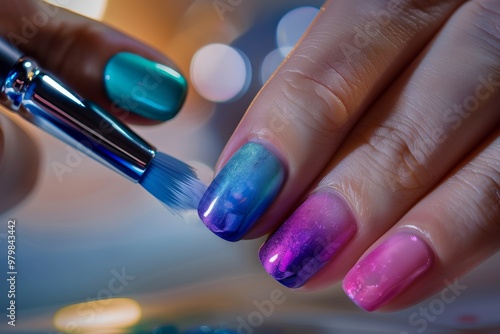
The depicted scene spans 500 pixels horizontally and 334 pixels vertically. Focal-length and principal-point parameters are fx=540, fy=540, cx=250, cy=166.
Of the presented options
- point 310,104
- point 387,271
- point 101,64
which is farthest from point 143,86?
point 387,271

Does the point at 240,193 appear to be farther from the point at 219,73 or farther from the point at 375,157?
the point at 219,73

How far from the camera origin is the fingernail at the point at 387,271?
1.38ft

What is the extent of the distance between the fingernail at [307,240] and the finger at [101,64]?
19 centimetres

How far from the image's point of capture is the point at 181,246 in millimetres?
676

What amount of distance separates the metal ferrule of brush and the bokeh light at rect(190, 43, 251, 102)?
44 cm

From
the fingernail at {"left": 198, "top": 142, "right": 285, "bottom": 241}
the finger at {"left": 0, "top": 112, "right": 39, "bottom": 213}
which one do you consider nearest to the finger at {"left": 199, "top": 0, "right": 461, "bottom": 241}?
the fingernail at {"left": 198, "top": 142, "right": 285, "bottom": 241}

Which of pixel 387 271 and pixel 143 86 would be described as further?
pixel 143 86

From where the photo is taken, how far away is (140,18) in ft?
2.98

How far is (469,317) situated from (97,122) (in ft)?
Answer: 1.35

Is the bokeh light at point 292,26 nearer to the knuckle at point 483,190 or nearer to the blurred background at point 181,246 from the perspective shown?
the blurred background at point 181,246

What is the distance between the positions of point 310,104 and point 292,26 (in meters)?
0.48

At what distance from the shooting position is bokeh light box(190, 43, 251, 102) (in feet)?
2.92

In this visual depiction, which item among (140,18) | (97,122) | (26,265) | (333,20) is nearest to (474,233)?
(333,20)

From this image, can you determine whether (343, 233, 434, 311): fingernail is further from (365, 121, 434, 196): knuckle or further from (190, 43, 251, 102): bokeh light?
(190, 43, 251, 102): bokeh light
